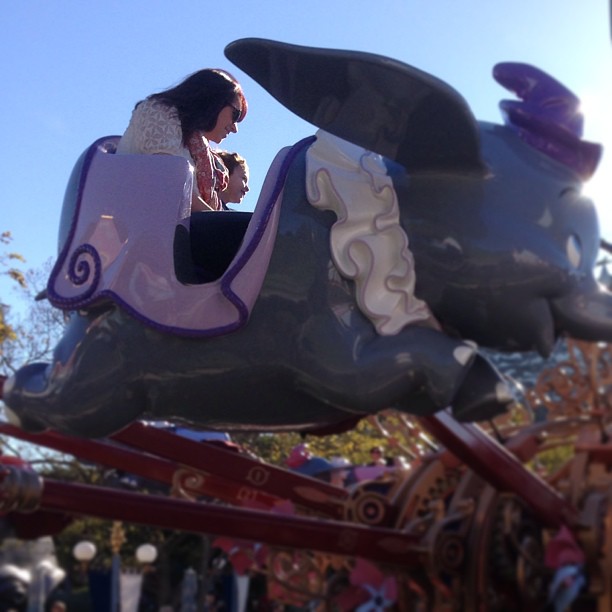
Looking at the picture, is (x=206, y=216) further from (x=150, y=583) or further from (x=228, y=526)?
(x=150, y=583)

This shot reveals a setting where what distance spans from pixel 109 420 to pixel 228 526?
1.67 m

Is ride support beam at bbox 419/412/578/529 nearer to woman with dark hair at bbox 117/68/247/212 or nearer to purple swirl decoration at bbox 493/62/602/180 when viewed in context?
woman with dark hair at bbox 117/68/247/212

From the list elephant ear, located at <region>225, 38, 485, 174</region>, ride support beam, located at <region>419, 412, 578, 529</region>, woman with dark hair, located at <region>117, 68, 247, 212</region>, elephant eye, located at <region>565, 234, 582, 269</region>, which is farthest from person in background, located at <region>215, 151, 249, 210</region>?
ride support beam, located at <region>419, 412, 578, 529</region>

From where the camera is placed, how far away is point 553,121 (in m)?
1.37

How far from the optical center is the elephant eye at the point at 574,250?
134 cm

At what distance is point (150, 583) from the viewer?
1518 cm

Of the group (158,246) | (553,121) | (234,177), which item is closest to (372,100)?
(553,121)

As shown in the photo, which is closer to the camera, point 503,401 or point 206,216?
point 503,401

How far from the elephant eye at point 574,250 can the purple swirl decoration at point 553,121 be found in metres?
0.09

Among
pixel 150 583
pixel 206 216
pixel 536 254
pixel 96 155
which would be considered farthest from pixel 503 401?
pixel 150 583

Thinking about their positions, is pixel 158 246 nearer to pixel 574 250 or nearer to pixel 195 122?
pixel 195 122

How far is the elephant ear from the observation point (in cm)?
126

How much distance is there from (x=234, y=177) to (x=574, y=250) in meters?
0.84

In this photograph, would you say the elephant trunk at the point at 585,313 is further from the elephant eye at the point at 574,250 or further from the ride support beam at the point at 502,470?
the ride support beam at the point at 502,470
